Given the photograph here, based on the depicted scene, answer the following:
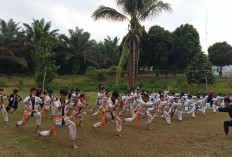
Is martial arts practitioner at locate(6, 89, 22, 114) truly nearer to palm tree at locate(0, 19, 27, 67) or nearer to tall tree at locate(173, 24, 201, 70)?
palm tree at locate(0, 19, 27, 67)

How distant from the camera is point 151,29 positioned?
3556cm

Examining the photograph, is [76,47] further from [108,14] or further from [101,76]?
[108,14]

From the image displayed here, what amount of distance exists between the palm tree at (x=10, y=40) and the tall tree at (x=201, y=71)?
20271mm

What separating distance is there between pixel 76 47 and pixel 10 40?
899 cm

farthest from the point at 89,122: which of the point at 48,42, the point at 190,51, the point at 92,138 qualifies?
the point at 190,51

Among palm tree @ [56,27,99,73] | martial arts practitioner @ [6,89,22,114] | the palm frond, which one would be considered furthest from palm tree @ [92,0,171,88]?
palm tree @ [56,27,99,73]

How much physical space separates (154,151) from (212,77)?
20.2 metres

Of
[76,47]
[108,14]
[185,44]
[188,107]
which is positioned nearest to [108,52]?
[76,47]

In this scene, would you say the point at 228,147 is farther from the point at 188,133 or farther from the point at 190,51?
the point at 190,51

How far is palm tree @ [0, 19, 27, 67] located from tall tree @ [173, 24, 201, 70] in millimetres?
20440

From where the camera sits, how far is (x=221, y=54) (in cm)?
3512

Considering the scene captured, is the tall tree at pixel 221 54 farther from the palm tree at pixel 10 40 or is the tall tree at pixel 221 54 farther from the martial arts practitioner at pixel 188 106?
the palm tree at pixel 10 40

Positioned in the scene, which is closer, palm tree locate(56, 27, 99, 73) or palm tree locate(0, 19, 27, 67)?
palm tree locate(0, 19, 27, 67)

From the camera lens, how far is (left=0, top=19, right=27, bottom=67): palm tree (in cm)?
3150
